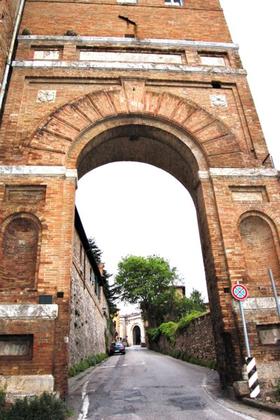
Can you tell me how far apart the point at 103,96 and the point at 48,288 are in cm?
650

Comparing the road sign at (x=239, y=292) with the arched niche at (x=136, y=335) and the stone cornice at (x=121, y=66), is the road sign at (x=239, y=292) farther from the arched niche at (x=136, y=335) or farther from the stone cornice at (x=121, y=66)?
the arched niche at (x=136, y=335)

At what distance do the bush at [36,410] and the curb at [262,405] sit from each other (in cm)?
363

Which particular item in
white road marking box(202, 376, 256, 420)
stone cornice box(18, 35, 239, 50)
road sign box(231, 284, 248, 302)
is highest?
stone cornice box(18, 35, 239, 50)

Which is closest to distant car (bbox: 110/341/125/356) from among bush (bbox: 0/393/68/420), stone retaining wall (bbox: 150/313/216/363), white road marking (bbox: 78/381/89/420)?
stone retaining wall (bbox: 150/313/216/363)

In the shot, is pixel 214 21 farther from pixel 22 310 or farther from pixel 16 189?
pixel 22 310

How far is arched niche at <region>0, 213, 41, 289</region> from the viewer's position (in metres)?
7.84

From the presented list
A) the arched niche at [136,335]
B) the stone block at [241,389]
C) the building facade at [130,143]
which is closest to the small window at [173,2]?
the building facade at [130,143]

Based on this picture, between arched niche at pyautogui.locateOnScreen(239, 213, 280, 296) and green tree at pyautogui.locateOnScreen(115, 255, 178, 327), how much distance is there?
29622 millimetres

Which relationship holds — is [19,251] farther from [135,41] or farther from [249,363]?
[135,41]

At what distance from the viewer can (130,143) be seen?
1166cm

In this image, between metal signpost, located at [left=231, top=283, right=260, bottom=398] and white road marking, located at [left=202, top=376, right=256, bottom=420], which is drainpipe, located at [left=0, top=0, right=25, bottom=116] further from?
white road marking, located at [left=202, top=376, right=256, bottom=420]

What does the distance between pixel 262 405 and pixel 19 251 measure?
21.0 feet

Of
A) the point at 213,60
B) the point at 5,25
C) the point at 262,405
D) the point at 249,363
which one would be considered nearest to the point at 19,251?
the point at 249,363

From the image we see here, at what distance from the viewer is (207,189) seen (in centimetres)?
952
